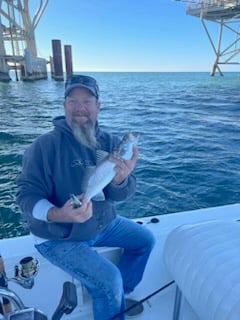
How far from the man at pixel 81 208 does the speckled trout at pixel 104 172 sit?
35mm

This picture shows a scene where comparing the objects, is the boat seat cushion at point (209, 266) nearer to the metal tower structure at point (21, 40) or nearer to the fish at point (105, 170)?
the fish at point (105, 170)

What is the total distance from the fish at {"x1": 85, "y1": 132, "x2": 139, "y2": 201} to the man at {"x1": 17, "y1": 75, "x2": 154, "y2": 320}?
0.04 m

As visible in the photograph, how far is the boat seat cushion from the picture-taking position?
1.12 meters

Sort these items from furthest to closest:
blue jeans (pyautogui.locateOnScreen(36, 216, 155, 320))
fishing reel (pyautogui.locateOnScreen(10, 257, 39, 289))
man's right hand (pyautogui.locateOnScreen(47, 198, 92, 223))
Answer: blue jeans (pyautogui.locateOnScreen(36, 216, 155, 320)) < man's right hand (pyautogui.locateOnScreen(47, 198, 92, 223)) < fishing reel (pyautogui.locateOnScreen(10, 257, 39, 289))

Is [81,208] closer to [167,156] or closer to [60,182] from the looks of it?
[60,182]

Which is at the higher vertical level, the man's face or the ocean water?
the man's face

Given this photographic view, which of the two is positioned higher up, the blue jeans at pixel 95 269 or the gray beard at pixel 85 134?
the gray beard at pixel 85 134

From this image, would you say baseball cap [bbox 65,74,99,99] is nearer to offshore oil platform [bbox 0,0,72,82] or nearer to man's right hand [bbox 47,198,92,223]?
man's right hand [bbox 47,198,92,223]

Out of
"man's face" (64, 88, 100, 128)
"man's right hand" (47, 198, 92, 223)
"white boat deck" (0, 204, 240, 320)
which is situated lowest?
"white boat deck" (0, 204, 240, 320)

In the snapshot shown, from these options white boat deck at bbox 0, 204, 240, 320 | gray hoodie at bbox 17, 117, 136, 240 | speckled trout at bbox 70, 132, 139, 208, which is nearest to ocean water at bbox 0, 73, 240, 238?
white boat deck at bbox 0, 204, 240, 320

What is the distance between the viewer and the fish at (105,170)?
146 centimetres

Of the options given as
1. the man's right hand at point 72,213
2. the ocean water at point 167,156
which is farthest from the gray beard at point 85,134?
the ocean water at point 167,156

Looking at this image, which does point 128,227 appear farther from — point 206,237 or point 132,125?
point 132,125

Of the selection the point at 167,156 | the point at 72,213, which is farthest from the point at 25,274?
the point at 167,156
